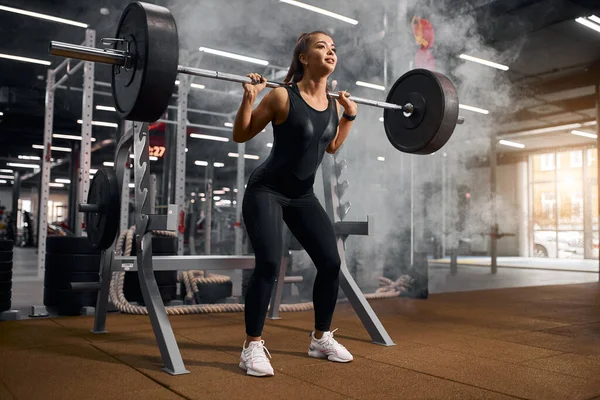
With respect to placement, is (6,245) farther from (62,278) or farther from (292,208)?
(292,208)

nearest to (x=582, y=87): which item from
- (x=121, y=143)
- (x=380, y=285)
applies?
(x=380, y=285)

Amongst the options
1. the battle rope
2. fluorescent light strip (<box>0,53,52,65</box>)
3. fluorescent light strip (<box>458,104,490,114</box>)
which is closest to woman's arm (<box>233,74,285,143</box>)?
the battle rope

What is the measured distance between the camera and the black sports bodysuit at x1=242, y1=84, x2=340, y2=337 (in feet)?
5.66

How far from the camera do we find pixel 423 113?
6.96 ft

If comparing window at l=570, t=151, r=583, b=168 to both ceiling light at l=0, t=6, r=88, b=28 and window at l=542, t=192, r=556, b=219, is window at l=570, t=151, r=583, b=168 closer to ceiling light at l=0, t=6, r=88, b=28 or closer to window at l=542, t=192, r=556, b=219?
window at l=542, t=192, r=556, b=219

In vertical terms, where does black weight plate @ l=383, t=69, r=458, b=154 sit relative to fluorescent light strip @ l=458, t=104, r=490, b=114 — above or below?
below

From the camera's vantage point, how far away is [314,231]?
1.85 m

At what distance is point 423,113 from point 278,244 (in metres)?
0.86

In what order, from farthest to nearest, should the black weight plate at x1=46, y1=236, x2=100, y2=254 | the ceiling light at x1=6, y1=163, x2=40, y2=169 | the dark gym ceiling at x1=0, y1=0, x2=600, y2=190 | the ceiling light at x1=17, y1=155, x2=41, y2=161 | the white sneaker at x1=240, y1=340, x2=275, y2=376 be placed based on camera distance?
the ceiling light at x1=6, y1=163, x2=40, y2=169
the ceiling light at x1=17, y1=155, x2=41, y2=161
the dark gym ceiling at x1=0, y1=0, x2=600, y2=190
the black weight plate at x1=46, y1=236, x2=100, y2=254
the white sneaker at x1=240, y1=340, x2=275, y2=376

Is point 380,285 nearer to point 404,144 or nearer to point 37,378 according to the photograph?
point 404,144

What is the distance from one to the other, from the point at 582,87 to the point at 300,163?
6.53 metres

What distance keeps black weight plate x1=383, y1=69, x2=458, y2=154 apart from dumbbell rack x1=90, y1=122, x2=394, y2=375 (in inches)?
14.5

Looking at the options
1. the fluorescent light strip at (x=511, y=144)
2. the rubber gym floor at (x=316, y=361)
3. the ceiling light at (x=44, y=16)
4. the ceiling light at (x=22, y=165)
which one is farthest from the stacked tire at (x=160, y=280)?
the ceiling light at (x=22, y=165)

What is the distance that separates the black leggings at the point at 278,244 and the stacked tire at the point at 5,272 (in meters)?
1.68
